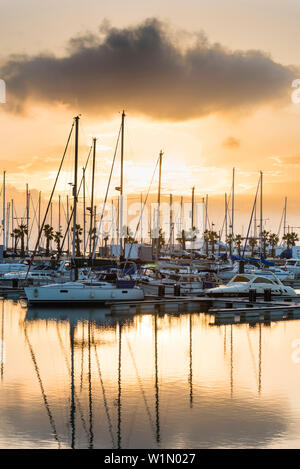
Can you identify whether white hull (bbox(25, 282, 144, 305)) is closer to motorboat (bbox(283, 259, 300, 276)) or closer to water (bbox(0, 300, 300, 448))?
water (bbox(0, 300, 300, 448))

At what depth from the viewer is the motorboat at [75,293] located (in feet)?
130

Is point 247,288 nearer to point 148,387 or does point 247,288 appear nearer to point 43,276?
point 43,276

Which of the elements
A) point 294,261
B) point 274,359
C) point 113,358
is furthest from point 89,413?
point 294,261

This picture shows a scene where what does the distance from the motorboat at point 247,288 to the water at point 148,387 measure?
10.0m

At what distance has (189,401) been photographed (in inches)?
643

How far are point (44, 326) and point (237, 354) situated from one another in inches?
499

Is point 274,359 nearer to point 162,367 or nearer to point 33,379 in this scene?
point 162,367

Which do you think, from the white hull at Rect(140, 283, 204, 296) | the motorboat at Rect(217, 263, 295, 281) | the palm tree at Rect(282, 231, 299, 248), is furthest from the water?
the palm tree at Rect(282, 231, 299, 248)

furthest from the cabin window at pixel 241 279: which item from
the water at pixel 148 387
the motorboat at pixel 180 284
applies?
the water at pixel 148 387

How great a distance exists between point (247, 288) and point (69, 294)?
13.0 m

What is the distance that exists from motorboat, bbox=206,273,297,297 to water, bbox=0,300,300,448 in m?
10.0

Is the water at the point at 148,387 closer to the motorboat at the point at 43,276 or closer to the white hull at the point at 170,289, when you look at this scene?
the white hull at the point at 170,289

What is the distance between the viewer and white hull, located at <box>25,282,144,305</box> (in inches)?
1563

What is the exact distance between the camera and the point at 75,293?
130 feet
